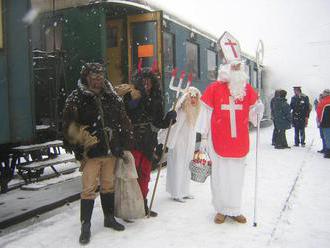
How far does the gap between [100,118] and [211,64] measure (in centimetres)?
824

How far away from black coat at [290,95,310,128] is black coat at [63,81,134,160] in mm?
8499

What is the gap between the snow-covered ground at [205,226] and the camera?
423 centimetres

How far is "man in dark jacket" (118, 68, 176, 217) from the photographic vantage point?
191 inches

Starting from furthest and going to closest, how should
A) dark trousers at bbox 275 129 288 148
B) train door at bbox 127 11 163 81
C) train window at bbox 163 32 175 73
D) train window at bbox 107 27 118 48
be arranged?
dark trousers at bbox 275 129 288 148
train window at bbox 163 32 175 73
train window at bbox 107 27 118 48
train door at bbox 127 11 163 81

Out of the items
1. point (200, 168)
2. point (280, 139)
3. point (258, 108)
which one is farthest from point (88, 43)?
point (280, 139)

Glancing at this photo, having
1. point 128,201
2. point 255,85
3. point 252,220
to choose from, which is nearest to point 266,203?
point 252,220

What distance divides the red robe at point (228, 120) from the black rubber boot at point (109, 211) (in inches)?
53.1

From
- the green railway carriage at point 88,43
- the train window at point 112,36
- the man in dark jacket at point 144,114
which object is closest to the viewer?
the man in dark jacket at point 144,114

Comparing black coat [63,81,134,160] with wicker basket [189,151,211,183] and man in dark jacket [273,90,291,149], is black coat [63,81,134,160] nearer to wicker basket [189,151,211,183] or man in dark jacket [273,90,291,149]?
wicker basket [189,151,211,183]

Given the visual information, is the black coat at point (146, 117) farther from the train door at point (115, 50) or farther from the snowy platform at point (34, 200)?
the train door at point (115, 50)

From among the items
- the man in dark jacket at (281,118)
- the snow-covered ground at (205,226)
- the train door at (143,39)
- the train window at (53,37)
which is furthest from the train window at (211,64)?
the snow-covered ground at (205,226)

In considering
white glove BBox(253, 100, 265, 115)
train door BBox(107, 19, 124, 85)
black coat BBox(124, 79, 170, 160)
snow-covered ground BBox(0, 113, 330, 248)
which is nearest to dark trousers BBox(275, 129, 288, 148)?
snow-covered ground BBox(0, 113, 330, 248)

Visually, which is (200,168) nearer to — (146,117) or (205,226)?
(205,226)

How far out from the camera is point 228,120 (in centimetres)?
475
